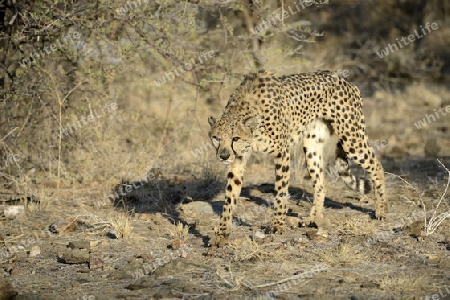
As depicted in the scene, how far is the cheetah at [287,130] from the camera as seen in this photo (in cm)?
598

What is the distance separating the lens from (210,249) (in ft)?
18.7

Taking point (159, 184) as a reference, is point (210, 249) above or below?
below

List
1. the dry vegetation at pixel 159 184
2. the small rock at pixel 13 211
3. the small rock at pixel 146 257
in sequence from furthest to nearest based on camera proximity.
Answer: the small rock at pixel 13 211
the small rock at pixel 146 257
the dry vegetation at pixel 159 184

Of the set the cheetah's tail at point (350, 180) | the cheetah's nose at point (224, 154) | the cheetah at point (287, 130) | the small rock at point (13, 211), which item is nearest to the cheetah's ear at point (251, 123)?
the cheetah at point (287, 130)

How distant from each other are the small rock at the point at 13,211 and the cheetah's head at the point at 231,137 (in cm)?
233

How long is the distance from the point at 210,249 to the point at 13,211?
238 centimetres

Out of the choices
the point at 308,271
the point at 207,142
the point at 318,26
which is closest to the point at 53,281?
the point at 308,271

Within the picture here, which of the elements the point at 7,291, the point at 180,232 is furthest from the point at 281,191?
the point at 7,291

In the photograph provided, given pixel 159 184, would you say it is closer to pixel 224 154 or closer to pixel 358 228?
pixel 224 154

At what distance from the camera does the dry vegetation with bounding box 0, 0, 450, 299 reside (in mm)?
4992

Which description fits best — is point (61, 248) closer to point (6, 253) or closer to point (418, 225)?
point (6, 253)

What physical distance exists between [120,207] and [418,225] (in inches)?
124

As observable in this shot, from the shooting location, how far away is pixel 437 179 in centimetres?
855

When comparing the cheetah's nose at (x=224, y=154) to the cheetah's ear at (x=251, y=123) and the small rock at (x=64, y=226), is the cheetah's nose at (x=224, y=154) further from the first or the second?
the small rock at (x=64, y=226)
